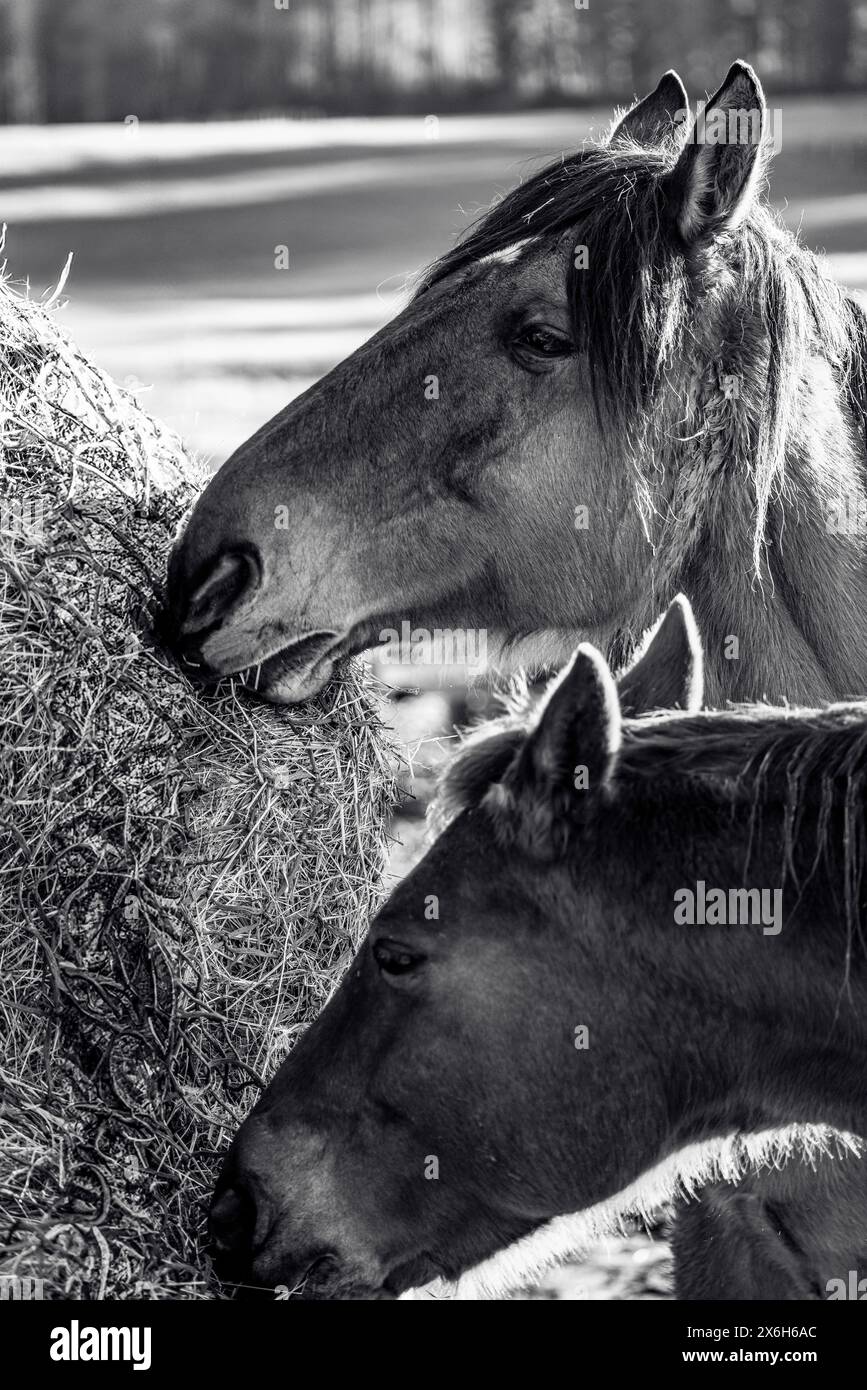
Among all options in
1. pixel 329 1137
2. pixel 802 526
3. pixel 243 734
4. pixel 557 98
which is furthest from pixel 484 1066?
pixel 557 98

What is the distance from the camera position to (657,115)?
375 cm

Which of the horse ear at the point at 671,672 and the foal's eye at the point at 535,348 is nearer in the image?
the horse ear at the point at 671,672

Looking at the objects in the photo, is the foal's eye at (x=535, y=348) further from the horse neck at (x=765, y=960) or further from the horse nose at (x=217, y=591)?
the horse neck at (x=765, y=960)

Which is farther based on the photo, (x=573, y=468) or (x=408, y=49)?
(x=408, y=49)

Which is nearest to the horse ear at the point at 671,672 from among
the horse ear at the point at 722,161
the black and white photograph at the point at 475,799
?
the black and white photograph at the point at 475,799

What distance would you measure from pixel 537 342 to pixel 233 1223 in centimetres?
187

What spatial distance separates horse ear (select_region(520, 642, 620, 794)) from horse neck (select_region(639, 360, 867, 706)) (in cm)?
86

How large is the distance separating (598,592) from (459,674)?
902mm

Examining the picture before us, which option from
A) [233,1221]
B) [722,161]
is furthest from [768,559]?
[233,1221]

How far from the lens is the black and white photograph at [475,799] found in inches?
100.0

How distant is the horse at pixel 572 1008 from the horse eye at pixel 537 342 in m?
0.89

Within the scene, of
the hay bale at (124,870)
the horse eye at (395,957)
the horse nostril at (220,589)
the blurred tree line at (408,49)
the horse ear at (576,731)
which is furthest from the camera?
the blurred tree line at (408,49)

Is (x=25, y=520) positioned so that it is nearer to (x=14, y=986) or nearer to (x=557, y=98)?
(x=14, y=986)

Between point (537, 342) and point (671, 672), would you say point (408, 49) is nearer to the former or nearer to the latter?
point (537, 342)
